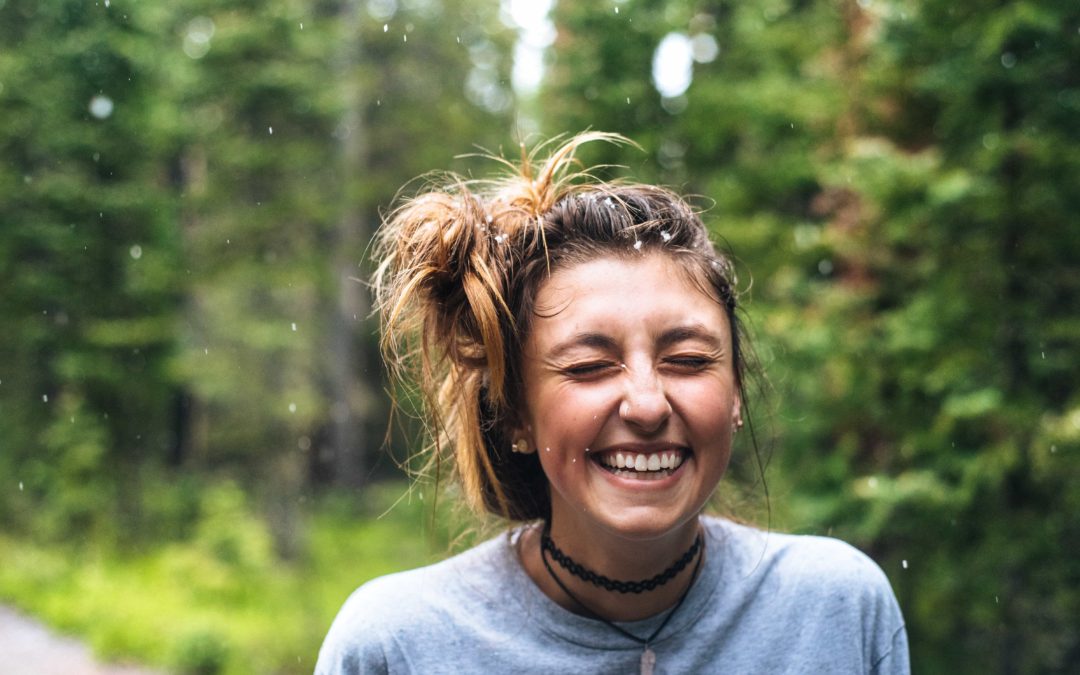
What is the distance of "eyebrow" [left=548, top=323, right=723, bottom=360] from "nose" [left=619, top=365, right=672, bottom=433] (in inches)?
2.5

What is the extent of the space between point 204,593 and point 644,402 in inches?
413

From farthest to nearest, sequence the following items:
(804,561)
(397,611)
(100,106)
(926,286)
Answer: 1. (100,106)
2. (926,286)
3. (804,561)
4. (397,611)

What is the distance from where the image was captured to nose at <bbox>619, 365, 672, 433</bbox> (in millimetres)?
1582

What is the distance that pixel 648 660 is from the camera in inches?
65.9

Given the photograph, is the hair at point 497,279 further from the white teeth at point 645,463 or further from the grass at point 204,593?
the grass at point 204,593

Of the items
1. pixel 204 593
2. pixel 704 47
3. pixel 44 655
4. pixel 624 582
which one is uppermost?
pixel 704 47

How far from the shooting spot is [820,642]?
174cm

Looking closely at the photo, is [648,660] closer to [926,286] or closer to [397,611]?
[397,611]

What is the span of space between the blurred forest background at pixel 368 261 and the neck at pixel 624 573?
0.53 m

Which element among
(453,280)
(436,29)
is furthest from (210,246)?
(453,280)

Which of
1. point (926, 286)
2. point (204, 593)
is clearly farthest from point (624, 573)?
point (204, 593)

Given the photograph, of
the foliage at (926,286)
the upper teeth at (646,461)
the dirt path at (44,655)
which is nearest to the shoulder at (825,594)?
the upper teeth at (646,461)

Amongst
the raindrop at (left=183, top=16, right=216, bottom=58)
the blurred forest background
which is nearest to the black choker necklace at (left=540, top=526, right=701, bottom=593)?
the blurred forest background

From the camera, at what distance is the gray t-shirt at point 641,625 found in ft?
5.49
